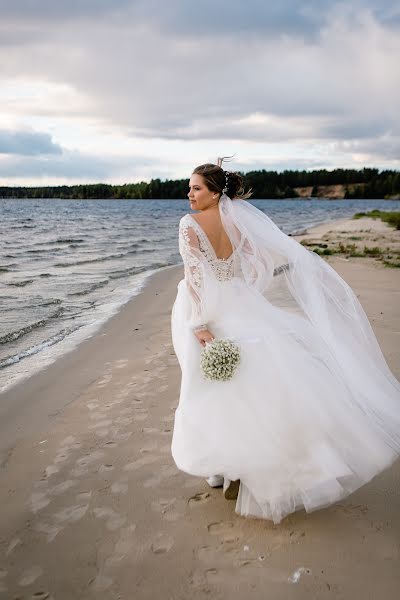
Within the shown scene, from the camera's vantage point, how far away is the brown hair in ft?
11.2

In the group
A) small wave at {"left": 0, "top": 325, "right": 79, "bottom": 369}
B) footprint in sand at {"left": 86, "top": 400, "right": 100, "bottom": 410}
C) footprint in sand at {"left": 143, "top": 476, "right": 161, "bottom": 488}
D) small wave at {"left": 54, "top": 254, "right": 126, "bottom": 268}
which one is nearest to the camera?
footprint in sand at {"left": 143, "top": 476, "right": 161, "bottom": 488}

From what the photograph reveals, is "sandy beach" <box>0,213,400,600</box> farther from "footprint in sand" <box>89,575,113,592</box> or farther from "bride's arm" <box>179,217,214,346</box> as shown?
"bride's arm" <box>179,217,214,346</box>

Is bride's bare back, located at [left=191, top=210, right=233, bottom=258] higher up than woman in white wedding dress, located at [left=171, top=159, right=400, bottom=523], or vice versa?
bride's bare back, located at [left=191, top=210, right=233, bottom=258]

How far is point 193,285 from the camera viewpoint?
3.24 m

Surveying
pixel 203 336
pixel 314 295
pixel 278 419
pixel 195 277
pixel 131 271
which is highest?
pixel 195 277

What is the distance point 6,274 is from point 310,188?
153466 mm

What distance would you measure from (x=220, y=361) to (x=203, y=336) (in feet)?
0.86

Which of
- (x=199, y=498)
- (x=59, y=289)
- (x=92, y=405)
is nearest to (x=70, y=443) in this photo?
(x=92, y=405)

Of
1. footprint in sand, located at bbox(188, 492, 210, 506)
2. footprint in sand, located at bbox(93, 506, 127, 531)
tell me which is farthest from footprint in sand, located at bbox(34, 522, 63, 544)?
footprint in sand, located at bbox(188, 492, 210, 506)

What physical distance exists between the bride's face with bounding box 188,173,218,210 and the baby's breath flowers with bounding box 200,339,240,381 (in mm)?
962

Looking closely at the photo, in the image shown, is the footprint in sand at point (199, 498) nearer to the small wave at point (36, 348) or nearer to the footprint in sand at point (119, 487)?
the footprint in sand at point (119, 487)

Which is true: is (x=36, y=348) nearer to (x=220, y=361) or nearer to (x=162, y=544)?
(x=162, y=544)

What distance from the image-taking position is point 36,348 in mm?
7793

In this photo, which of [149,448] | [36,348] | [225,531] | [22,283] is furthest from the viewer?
[22,283]
